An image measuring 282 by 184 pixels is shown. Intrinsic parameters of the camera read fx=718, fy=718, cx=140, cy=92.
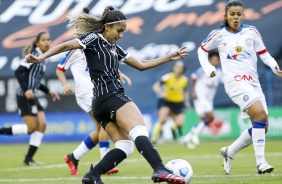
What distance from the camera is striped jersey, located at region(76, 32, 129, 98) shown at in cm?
767

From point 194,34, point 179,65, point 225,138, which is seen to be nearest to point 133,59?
point 179,65

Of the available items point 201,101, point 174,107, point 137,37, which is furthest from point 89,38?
point 137,37

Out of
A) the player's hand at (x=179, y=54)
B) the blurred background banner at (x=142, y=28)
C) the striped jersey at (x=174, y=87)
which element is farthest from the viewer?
the blurred background banner at (x=142, y=28)

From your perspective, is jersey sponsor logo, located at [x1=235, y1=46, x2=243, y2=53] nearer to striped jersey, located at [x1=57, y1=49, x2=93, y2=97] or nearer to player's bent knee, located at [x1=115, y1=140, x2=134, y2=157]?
player's bent knee, located at [x1=115, y1=140, x2=134, y2=157]

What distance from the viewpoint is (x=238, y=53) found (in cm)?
937

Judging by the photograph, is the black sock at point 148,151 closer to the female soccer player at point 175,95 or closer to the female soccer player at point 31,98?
the female soccer player at point 31,98

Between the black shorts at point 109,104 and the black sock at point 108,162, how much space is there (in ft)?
1.14

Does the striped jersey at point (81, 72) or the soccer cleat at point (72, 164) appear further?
the striped jersey at point (81, 72)

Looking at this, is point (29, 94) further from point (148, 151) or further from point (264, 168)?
point (148, 151)

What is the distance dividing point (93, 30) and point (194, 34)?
15.0 metres

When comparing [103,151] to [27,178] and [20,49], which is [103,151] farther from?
[20,49]

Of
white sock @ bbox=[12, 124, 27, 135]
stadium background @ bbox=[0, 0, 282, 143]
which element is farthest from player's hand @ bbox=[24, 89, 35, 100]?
stadium background @ bbox=[0, 0, 282, 143]

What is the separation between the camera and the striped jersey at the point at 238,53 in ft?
30.6

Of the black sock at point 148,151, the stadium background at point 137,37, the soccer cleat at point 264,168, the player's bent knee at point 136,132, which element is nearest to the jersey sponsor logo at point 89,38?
the player's bent knee at point 136,132
